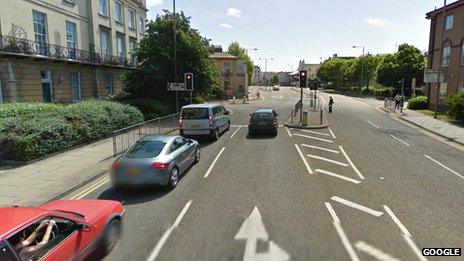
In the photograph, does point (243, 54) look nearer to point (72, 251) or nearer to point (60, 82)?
point (60, 82)

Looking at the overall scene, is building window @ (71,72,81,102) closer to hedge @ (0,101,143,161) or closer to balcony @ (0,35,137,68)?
balcony @ (0,35,137,68)

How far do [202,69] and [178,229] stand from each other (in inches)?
844

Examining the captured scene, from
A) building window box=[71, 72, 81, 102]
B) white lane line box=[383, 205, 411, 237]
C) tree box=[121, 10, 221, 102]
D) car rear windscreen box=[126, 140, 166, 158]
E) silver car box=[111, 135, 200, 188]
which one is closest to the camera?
white lane line box=[383, 205, 411, 237]

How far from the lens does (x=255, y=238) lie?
18.9 ft

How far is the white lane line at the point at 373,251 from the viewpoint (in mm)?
5055

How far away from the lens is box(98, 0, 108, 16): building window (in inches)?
1191

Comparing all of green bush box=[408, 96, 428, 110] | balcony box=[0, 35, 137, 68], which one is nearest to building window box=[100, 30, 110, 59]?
balcony box=[0, 35, 137, 68]

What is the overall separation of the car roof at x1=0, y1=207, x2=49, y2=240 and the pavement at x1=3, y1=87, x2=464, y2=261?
5.00ft

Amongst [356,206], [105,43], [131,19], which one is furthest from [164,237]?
[131,19]

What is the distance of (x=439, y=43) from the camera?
30.9 meters

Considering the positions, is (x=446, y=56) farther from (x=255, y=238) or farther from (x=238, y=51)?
(x=238, y=51)

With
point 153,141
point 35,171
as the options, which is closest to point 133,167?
point 153,141

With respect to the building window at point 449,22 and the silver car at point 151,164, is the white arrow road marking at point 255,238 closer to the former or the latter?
the silver car at point 151,164

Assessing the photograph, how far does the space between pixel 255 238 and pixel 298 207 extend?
183 cm
